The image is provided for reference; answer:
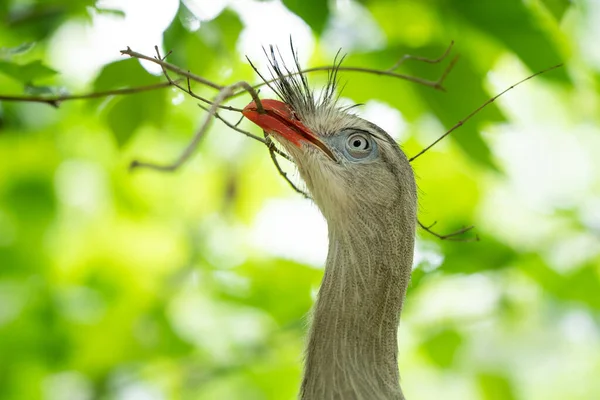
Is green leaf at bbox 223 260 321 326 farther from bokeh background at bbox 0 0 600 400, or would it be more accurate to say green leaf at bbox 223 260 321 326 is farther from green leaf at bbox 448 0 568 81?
green leaf at bbox 448 0 568 81

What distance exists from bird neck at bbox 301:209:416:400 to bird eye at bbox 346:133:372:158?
0.15 meters

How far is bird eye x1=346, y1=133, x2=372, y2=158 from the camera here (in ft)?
5.51

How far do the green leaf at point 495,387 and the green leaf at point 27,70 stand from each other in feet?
7.79

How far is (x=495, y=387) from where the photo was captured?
324 cm

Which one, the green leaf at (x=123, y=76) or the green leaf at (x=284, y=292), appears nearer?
the green leaf at (x=123, y=76)

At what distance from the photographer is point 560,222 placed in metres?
3.00

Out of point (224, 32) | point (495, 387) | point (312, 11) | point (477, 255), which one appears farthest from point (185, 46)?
point (495, 387)

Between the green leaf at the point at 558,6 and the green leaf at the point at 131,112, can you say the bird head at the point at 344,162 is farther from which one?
the green leaf at the point at 558,6

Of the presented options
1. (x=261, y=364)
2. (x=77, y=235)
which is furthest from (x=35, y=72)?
(x=77, y=235)

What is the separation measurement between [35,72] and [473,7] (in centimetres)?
108

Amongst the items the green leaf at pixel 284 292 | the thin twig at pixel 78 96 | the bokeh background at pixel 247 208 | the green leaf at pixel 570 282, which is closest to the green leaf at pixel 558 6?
the bokeh background at pixel 247 208

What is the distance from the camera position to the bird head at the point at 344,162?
1639 mm

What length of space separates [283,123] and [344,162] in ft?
0.54

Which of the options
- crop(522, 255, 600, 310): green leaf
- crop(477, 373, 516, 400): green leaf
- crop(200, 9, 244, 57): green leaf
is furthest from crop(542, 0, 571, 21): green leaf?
crop(477, 373, 516, 400): green leaf
